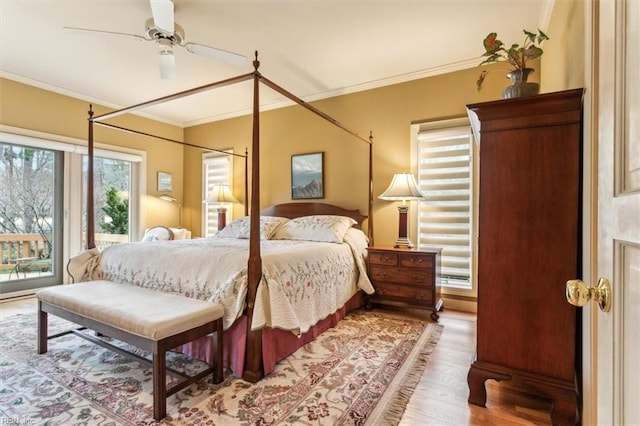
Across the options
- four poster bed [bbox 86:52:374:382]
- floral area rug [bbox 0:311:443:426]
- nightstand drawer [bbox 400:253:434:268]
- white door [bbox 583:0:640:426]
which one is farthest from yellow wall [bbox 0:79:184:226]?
white door [bbox 583:0:640:426]

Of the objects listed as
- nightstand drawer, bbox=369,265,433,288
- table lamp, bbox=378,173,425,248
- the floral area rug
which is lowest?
the floral area rug

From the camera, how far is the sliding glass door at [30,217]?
12.5 ft

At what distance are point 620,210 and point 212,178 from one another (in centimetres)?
540

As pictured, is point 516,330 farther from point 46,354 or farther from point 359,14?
point 46,354

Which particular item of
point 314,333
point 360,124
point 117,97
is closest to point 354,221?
point 360,124

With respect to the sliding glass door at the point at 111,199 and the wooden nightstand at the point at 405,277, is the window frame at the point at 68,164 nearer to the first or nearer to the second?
the sliding glass door at the point at 111,199

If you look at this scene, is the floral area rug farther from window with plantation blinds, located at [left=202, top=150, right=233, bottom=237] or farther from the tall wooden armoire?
window with plantation blinds, located at [left=202, top=150, right=233, bottom=237]

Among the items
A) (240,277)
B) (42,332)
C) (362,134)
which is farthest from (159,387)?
(362,134)

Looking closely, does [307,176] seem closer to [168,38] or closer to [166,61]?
[166,61]

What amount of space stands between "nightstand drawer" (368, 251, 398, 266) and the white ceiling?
6.75ft

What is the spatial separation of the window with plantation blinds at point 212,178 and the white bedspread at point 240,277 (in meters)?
2.65

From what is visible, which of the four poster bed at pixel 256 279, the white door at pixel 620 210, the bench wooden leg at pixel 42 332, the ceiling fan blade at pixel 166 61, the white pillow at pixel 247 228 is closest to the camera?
the white door at pixel 620 210

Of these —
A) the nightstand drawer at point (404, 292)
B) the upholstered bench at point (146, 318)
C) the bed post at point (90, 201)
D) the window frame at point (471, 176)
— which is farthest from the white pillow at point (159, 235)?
the window frame at point (471, 176)

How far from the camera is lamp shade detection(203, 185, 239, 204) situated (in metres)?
4.75
